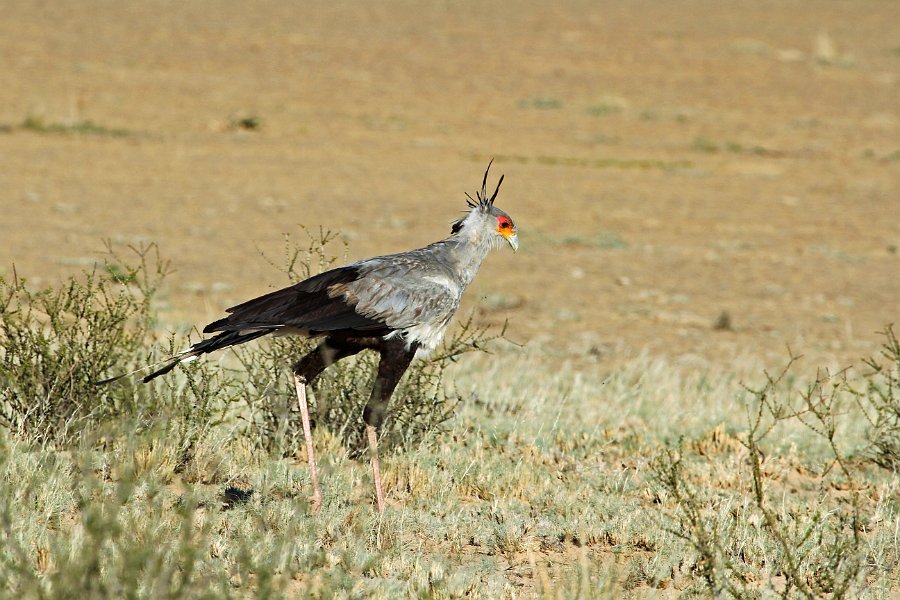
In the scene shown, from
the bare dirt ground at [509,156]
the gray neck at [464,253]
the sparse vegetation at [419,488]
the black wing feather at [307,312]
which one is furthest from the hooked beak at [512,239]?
the bare dirt ground at [509,156]

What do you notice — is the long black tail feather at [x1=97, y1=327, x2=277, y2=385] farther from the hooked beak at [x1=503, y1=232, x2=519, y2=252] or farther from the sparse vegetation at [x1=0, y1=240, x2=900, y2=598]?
the hooked beak at [x1=503, y1=232, x2=519, y2=252]

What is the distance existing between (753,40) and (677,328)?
26.9 m

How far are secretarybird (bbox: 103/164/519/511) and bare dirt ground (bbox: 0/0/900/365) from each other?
3.44 m

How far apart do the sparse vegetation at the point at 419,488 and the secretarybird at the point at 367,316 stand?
0.49m

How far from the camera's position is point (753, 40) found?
117ft

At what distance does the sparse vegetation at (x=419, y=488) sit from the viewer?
175 inches

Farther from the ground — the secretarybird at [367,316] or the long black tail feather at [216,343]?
the secretarybird at [367,316]

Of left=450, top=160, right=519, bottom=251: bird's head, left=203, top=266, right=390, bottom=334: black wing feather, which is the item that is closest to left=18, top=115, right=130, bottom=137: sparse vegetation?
left=450, top=160, right=519, bottom=251: bird's head

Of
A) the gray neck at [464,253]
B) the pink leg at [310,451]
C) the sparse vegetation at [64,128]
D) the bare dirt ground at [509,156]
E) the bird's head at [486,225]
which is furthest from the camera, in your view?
the sparse vegetation at [64,128]

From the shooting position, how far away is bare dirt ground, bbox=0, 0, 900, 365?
1220 cm

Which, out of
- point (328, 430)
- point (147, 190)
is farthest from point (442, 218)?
point (328, 430)

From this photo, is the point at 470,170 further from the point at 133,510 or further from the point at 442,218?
the point at 133,510

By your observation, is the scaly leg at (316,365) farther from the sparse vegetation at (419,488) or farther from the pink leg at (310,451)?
the sparse vegetation at (419,488)

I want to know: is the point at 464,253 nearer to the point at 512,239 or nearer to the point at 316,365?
the point at 512,239
